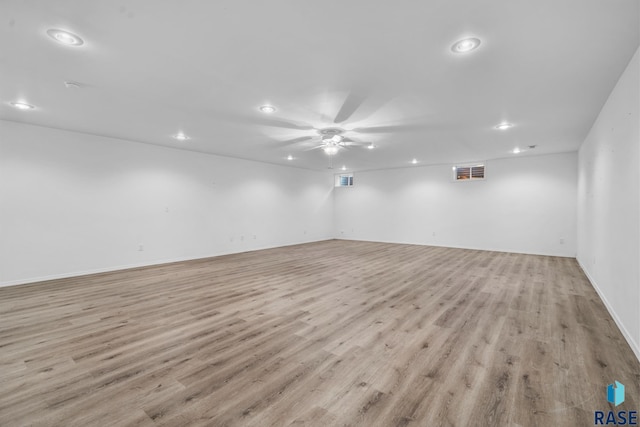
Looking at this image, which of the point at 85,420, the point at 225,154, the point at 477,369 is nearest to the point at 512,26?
the point at 477,369

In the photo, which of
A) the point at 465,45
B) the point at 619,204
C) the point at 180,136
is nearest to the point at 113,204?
the point at 180,136

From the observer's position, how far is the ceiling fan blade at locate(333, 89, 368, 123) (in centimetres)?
321

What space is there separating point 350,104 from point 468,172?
21.0ft

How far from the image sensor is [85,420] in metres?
1.65

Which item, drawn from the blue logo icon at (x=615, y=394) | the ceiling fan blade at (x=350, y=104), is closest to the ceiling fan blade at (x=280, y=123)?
the ceiling fan blade at (x=350, y=104)

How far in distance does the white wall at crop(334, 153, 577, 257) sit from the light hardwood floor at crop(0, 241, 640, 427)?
10.1ft

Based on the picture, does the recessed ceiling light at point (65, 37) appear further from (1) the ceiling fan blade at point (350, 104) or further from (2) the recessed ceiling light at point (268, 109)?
(1) the ceiling fan blade at point (350, 104)

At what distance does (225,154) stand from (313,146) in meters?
2.67

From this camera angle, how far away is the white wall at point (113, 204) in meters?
4.64

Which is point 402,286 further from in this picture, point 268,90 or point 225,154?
point 225,154

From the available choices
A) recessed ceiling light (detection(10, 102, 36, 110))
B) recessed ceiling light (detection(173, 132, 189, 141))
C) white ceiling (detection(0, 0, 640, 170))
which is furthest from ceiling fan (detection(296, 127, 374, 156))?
recessed ceiling light (detection(10, 102, 36, 110))

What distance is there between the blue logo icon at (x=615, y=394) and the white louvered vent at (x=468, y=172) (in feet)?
23.8

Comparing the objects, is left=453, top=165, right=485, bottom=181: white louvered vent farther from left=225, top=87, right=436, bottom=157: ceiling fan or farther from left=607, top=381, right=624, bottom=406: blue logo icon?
left=607, top=381, right=624, bottom=406: blue logo icon

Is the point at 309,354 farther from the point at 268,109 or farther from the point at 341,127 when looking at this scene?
the point at 341,127
